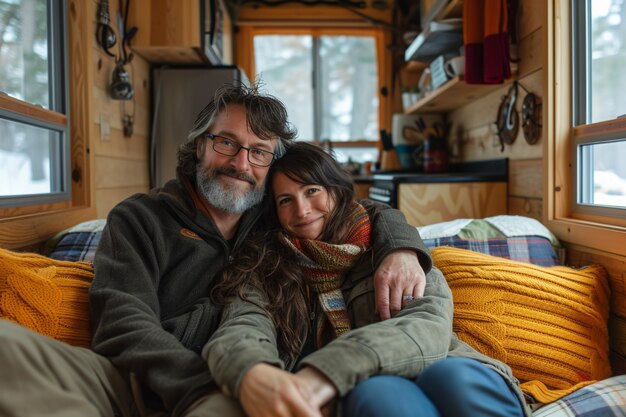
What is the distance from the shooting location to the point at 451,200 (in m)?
2.41

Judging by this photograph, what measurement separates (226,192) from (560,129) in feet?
4.16

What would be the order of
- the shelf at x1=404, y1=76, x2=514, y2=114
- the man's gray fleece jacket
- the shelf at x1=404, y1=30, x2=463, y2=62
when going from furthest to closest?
1. the shelf at x1=404, y1=30, x2=463, y2=62
2. the shelf at x1=404, y1=76, x2=514, y2=114
3. the man's gray fleece jacket

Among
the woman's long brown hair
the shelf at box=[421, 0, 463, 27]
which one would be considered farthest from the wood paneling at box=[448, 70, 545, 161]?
the woman's long brown hair

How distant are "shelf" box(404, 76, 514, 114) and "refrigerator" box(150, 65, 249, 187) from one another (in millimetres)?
1201

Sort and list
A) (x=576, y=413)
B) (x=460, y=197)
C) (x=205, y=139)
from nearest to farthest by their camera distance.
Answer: (x=576, y=413), (x=205, y=139), (x=460, y=197)

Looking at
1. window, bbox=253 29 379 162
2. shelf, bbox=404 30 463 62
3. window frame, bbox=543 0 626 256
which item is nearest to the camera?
window frame, bbox=543 0 626 256

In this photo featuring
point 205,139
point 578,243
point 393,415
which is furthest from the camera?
point 578,243

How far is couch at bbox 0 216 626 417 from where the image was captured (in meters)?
1.20

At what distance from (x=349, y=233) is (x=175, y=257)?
0.48 metres

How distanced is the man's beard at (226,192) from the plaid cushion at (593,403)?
0.91 m

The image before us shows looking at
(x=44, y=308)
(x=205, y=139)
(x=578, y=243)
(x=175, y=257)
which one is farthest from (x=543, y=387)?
(x=44, y=308)

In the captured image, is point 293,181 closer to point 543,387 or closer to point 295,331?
point 295,331

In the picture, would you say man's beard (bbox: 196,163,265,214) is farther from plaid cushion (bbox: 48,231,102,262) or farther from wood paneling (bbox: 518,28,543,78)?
wood paneling (bbox: 518,28,543,78)

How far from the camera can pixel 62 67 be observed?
6.54ft
